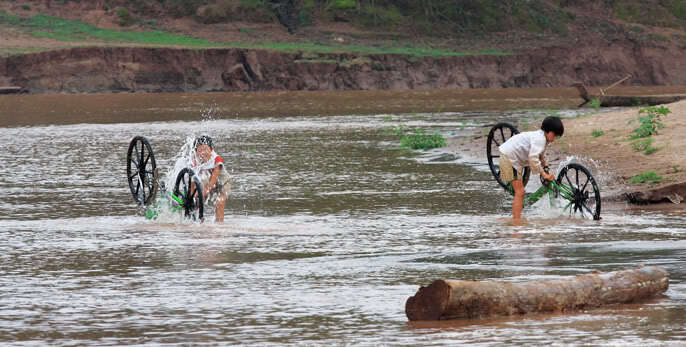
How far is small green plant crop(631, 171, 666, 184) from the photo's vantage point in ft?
52.5

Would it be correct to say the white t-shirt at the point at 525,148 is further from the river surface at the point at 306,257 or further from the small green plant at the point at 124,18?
the small green plant at the point at 124,18

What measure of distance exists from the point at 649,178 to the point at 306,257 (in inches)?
259

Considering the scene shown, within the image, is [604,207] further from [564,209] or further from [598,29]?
[598,29]

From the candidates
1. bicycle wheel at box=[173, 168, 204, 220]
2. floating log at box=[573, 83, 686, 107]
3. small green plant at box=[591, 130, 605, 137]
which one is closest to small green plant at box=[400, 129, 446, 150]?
small green plant at box=[591, 130, 605, 137]

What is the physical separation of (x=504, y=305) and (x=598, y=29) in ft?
318

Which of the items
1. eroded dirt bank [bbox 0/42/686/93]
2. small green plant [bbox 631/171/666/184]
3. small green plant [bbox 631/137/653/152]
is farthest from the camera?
eroded dirt bank [bbox 0/42/686/93]

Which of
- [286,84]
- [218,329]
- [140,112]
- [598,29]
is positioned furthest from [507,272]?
[598,29]

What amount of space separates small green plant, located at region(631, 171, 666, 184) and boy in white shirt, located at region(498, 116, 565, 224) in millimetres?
2951

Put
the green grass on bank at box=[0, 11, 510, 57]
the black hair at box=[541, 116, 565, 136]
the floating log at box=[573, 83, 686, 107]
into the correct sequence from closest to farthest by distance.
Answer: the black hair at box=[541, 116, 565, 136] → the floating log at box=[573, 83, 686, 107] → the green grass on bank at box=[0, 11, 510, 57]

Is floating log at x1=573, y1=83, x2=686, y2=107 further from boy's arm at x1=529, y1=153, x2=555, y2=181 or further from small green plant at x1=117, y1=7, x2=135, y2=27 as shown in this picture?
small green plant at x1=117, y1=7, x2=135, y2=27

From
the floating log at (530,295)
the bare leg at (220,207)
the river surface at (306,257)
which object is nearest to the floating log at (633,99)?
the river surface at (306,257)

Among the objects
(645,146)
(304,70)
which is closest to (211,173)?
(645,146)

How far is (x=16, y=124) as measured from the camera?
129ft

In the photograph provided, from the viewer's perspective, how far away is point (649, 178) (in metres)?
16.1
